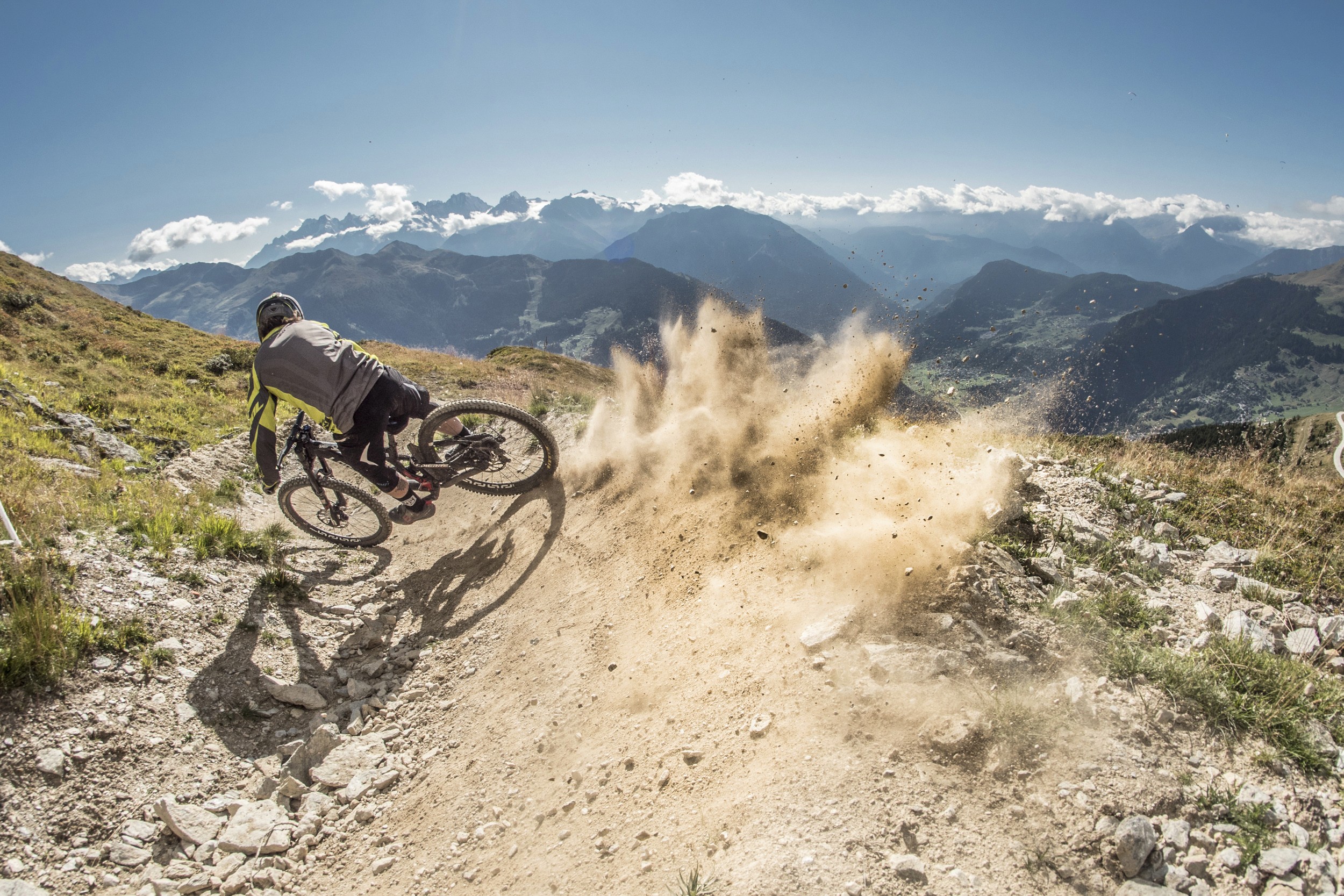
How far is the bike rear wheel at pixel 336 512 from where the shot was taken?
8.80 meters

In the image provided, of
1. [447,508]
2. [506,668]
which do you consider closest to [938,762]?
[506,668]

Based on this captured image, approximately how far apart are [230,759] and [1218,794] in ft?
27.3

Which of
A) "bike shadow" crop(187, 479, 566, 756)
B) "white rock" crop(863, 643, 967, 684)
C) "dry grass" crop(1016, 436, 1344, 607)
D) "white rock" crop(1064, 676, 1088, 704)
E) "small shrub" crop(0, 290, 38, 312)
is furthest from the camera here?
"small shrub" crop(0, 290, 38, 312)

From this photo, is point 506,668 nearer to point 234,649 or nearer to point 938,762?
point 234,649

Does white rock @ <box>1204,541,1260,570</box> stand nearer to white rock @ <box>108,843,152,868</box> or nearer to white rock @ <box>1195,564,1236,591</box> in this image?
white rock @ <box>1195,564,1236,591</box>

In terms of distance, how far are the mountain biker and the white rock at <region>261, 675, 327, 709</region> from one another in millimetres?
2731

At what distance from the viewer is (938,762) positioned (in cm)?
403

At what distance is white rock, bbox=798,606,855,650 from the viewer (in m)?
5.14

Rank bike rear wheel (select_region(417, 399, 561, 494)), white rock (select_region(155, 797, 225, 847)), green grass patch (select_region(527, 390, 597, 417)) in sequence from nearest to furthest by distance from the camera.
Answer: white rock (select_region(155, 797, 225, 847)) → bike rear wheel (select_region(417, 399, 561, 494)) → green grass patch (select_region(527, 390, 597, 417))

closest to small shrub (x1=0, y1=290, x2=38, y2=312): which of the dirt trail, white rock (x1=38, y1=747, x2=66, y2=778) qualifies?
the dirt trail

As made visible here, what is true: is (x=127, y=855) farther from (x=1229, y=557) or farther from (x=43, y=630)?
(x=1229, y=557)

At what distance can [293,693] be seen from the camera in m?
A: 6.18

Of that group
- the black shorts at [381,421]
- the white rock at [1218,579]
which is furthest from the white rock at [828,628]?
the black shorts at [381,421]

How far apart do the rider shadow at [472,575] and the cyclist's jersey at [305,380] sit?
2678 mm
